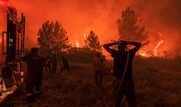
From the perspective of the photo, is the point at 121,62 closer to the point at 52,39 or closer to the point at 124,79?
the point at 124,79

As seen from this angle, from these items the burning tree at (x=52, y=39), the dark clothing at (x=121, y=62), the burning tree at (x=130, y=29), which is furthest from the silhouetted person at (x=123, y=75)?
the burning tree at (x=130, y=29)

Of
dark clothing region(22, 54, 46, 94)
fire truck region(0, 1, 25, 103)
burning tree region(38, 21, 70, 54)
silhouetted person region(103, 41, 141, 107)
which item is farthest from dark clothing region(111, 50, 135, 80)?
burning tree region(38, 21, 70, 54)

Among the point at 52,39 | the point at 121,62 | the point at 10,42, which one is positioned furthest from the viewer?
the point at 52,39

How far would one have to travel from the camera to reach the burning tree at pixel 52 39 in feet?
166

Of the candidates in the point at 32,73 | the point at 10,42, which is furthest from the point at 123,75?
the point at 10,42

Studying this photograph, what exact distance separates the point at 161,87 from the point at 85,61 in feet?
92.3

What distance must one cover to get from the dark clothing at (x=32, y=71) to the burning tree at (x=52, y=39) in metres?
40.4

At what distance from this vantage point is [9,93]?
9992 millimetres

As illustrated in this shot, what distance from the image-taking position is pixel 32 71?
9.24 metres

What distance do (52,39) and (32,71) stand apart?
43.5 meters

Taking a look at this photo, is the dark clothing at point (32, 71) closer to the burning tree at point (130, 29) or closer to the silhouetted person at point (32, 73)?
the silhouetted person at point (32, 73)

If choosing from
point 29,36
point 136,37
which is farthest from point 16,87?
→ point 29,36

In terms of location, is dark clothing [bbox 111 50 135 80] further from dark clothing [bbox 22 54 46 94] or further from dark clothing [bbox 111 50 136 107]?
dark clothing [bbox 22 54 46 94]

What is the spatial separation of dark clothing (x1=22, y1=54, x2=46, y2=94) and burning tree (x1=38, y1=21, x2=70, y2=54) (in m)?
40.4
